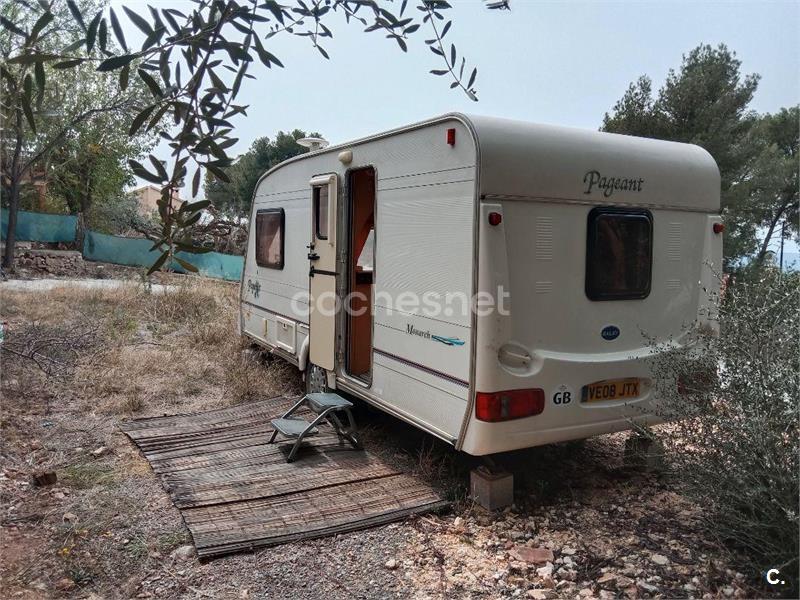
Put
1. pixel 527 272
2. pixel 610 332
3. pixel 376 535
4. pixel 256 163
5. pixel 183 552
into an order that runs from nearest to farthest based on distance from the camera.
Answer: pixel 183 552 < pixel 376 535 < pixel 527 272 < pixel 610 332 < pixel 256 163

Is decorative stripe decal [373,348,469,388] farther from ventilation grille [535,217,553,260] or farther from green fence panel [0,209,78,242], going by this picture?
green fence panel [0,209,78,242]

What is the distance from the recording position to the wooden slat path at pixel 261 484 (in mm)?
3795

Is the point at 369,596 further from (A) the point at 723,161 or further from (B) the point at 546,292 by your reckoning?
(A) the point at 723,161

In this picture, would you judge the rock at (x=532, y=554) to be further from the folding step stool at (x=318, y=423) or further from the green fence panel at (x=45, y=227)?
the green fence panel at (x=45, y=227)

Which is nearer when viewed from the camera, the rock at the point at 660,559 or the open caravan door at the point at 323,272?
the rock at the point at 660,559

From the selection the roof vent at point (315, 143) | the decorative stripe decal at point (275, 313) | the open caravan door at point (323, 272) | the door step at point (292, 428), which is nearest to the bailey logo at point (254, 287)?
the decorative stripe decal at point (275, 313)

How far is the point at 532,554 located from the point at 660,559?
70cm

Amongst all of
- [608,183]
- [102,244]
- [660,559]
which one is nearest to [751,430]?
[660,559]

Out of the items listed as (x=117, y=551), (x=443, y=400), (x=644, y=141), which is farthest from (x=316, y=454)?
(x=644, y=141)

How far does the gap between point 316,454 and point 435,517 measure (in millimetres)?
1363

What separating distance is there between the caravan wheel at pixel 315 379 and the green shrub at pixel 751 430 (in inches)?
128

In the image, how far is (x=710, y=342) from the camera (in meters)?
3.79

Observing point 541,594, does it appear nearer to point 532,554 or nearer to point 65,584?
point 532,554

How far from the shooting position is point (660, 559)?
341 centimetres
